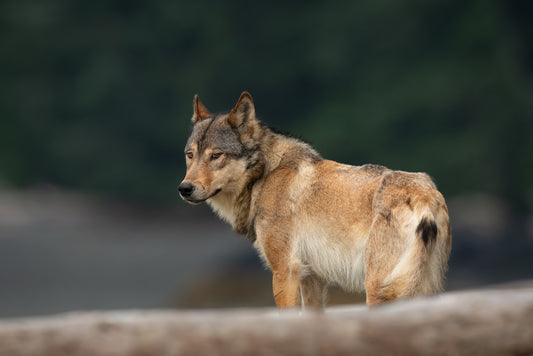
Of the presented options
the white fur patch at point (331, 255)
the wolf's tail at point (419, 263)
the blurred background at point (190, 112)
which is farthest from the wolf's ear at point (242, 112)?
the blurred background at point (190, 112)

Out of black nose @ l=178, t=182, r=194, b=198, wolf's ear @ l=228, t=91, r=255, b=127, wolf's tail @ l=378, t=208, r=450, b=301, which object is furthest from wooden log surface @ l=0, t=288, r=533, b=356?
wolf's ear @ l=228, t=91, r=255, b=127

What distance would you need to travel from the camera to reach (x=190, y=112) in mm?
25078

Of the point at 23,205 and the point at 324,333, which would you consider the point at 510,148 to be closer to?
the point at 23,205

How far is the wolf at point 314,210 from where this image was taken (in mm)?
4973

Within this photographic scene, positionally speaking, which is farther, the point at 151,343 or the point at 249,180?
the point at 249,180

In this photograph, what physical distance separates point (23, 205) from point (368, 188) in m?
21.0

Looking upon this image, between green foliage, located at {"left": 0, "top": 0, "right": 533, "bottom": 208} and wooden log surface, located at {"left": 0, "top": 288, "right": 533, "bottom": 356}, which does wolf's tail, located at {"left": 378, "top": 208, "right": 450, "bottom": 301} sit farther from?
green foliage, located at {"left": 0, "top": 0, "right": 533, "bottom": 208}

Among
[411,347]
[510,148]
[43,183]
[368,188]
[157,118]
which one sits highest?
[157,118]

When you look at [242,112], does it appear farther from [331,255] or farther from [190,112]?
[190,112]

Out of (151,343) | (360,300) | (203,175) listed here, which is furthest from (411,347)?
(360,300)

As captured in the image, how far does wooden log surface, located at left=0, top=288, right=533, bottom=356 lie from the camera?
3492 millimetres

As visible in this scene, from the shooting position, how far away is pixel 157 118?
86.0 ft

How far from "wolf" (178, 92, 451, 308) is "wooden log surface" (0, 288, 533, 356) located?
4.00ft

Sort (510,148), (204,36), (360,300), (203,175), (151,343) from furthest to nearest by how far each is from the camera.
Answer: (204,36) → (510,148) → (360,300) → (203,175) → (151,343)
